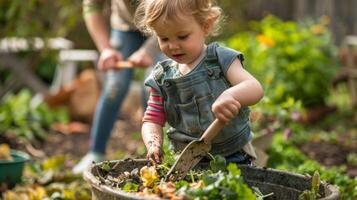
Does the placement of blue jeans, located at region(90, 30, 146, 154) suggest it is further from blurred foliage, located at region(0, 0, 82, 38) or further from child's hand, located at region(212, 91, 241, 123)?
child's hand, located at region(212, 91, 241, 123)

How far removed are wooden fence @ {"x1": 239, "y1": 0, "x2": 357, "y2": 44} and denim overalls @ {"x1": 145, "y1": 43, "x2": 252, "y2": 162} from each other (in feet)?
21.8

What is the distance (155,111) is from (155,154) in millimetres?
286

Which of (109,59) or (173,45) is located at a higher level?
(173,45)

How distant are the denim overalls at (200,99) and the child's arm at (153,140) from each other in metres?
0.10

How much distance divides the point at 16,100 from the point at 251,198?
205 inches

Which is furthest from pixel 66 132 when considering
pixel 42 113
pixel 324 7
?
pixel 324 7

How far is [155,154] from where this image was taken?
8.67 feet

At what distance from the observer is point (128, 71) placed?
15.6 feet

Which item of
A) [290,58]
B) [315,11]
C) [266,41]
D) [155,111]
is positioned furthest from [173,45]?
[315,11]

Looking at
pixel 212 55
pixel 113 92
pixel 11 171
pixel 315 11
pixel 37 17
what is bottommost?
pixel 315 11

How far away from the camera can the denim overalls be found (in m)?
2.81

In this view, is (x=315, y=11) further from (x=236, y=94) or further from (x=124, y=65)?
(x=236, y=94)

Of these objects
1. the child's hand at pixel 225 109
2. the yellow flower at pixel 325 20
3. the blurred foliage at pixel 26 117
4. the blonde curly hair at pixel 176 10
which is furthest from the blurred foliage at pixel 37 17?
the child's hand at pixel 225 109

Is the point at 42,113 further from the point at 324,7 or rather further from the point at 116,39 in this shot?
the point at 324,7
